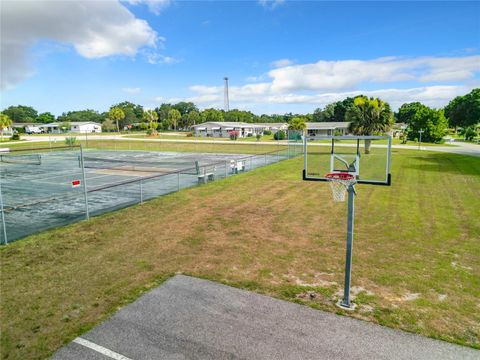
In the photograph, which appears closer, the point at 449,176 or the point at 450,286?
the point at 450,286

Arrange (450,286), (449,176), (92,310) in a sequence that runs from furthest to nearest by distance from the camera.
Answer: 1. (449,176)
2. (450,286)
3. (92,310)

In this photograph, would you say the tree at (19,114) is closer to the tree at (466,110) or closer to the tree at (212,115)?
the tree at (212,115)

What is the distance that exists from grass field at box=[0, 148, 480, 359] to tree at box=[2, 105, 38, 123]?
152583mm

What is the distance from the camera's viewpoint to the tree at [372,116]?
106 ft

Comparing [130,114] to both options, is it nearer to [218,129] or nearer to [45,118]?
[45,118]

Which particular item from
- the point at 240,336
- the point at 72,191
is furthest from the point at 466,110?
the point at 240,336

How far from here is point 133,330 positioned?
17.5ft

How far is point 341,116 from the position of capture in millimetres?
103375

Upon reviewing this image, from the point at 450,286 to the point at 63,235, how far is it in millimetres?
11071

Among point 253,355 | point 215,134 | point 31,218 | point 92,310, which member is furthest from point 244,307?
point 215,134

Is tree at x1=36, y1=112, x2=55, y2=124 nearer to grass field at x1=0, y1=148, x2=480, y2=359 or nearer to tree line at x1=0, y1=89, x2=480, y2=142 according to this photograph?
tree line at x1=0, y1=89, x2=480, y2=142

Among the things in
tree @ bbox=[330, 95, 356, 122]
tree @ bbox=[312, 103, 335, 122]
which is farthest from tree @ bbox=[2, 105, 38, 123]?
tree @ bbox=[330, 95, 356, 122]

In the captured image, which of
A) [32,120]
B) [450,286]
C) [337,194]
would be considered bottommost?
[450,286]

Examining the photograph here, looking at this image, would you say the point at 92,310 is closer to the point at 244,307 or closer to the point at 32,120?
the point at 244,307
